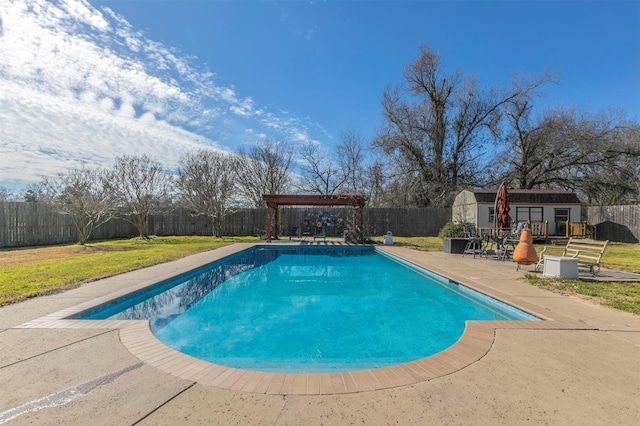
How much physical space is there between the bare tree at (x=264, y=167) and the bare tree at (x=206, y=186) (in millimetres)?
4239

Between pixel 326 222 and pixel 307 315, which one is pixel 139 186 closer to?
pixel 326 222

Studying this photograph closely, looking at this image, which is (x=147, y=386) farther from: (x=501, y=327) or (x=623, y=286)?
(x=623, y=286)

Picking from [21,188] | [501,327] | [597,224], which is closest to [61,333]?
[501,327]

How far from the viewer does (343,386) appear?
2.42m

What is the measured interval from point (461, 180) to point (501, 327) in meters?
23.1

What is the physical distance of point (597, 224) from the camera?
18141 millimetres

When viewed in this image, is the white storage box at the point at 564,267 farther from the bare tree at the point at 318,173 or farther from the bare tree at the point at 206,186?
the bare tree at the point at 318,173

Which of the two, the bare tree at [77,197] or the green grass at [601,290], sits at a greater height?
the bare tree at [77,197]


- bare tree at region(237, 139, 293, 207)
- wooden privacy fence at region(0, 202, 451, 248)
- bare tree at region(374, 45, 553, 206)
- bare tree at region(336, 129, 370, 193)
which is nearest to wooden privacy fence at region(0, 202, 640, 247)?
wooden privacy fence at region(0, 202, 451, 248)

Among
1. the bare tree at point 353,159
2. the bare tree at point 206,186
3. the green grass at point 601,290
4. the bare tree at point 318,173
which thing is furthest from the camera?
the bare tree at point 318,173

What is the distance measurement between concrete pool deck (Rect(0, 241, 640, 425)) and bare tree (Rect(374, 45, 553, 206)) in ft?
72.5

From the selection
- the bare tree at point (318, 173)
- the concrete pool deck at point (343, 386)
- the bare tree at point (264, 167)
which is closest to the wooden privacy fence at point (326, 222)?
the bare tree at point (264, 167)

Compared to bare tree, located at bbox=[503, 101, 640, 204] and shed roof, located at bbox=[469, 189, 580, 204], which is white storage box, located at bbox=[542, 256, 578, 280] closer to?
shed roof, located at bbox=[469, 189, 580, 204]

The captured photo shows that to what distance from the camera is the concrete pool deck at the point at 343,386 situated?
2.01m
